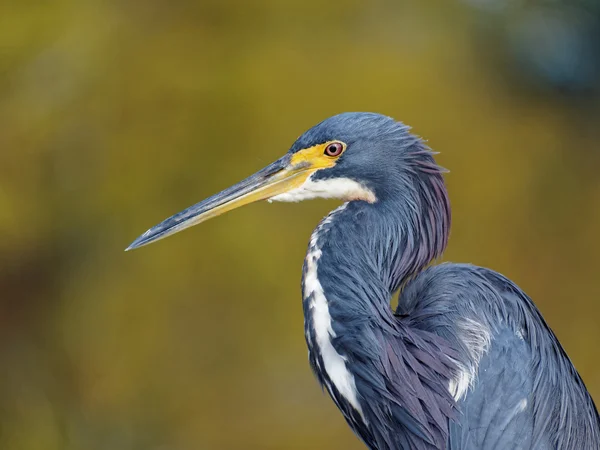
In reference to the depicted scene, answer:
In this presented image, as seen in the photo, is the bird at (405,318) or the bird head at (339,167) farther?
the bird head at (339,167)

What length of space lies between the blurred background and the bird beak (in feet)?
8.66

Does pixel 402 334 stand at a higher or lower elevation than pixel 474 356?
higher

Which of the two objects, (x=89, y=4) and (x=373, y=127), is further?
(x=89, y=4)

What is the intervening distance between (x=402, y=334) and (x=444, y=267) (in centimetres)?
31

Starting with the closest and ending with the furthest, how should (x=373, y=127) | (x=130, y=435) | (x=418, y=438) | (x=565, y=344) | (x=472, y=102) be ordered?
1. (x=418, y=438)
2. (x=373, y=127)
3. (x=130, y=435)
4. (x=565, y=344)
5. (x=472, y=102)

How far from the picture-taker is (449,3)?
6168 millimetres

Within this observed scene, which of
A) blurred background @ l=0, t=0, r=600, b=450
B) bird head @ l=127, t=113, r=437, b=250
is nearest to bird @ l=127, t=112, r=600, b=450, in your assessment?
bird head @ l=127, t=113, r=437, b=250

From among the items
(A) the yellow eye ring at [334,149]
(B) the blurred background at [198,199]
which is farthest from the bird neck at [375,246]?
(B) the blurred background at [198,199]

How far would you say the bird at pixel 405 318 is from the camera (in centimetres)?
217

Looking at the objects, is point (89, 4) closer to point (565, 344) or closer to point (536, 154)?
point (536, 154)

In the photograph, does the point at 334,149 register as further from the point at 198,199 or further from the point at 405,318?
the point at 198,199

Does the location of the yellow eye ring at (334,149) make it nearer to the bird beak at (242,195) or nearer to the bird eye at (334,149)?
the bird eye at (334,149)

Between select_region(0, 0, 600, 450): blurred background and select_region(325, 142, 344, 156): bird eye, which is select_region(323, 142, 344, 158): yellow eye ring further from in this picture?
select_region(0, 0, 600, 450): blurred background

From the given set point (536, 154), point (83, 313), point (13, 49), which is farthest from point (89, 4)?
point (536, 154)
